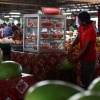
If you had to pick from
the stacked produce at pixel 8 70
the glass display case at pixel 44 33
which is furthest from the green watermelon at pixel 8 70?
the glass display case at pixel 44 33

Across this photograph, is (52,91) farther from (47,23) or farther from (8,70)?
(47,23)

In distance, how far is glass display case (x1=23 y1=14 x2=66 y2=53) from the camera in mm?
6266

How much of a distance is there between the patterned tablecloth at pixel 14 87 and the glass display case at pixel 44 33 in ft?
12.7

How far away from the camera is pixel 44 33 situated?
21.0 ft

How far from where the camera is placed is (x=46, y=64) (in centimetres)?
605

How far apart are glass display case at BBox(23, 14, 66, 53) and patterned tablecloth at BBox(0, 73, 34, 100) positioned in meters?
3.86

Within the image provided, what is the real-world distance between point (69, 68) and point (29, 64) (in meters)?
0.96

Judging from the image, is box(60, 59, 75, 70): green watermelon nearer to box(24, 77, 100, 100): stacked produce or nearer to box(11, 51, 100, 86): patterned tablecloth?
box(11, 51, 100, 86): patterned tablecloth

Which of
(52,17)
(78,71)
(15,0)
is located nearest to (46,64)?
(78,71)

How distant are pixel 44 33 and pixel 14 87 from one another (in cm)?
419

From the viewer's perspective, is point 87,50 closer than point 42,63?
Yes

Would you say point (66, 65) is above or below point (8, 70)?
below

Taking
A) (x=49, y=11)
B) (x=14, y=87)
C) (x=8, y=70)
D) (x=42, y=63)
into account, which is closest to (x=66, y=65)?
(x=42, y=63)

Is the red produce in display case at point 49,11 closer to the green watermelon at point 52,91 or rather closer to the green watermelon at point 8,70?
the green watermelon at point 8,70
